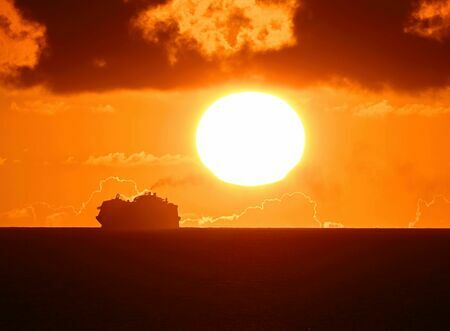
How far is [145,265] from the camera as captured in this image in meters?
117

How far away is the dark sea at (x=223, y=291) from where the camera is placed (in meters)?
62.8

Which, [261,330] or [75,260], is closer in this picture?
[261,330]

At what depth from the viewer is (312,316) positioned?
66625 millimetres

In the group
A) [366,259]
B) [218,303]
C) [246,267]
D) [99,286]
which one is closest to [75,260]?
[246,267]

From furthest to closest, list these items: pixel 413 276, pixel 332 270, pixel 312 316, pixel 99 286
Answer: pixel 332 270 < pixel 413 276 < pixel 99 286 < pixel 312 316

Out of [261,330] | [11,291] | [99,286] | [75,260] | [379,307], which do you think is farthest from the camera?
[75,260]

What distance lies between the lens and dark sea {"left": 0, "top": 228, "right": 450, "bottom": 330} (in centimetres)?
6284

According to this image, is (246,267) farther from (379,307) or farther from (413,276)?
(379,307)

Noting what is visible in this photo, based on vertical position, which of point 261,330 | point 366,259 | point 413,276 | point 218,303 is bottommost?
point 261,330

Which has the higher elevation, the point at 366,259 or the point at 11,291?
the point at 366,259

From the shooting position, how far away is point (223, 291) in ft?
280

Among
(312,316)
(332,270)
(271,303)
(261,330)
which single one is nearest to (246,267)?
(332,270)

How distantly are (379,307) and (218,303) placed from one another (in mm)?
14801

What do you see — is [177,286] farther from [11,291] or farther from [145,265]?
[145,265]
